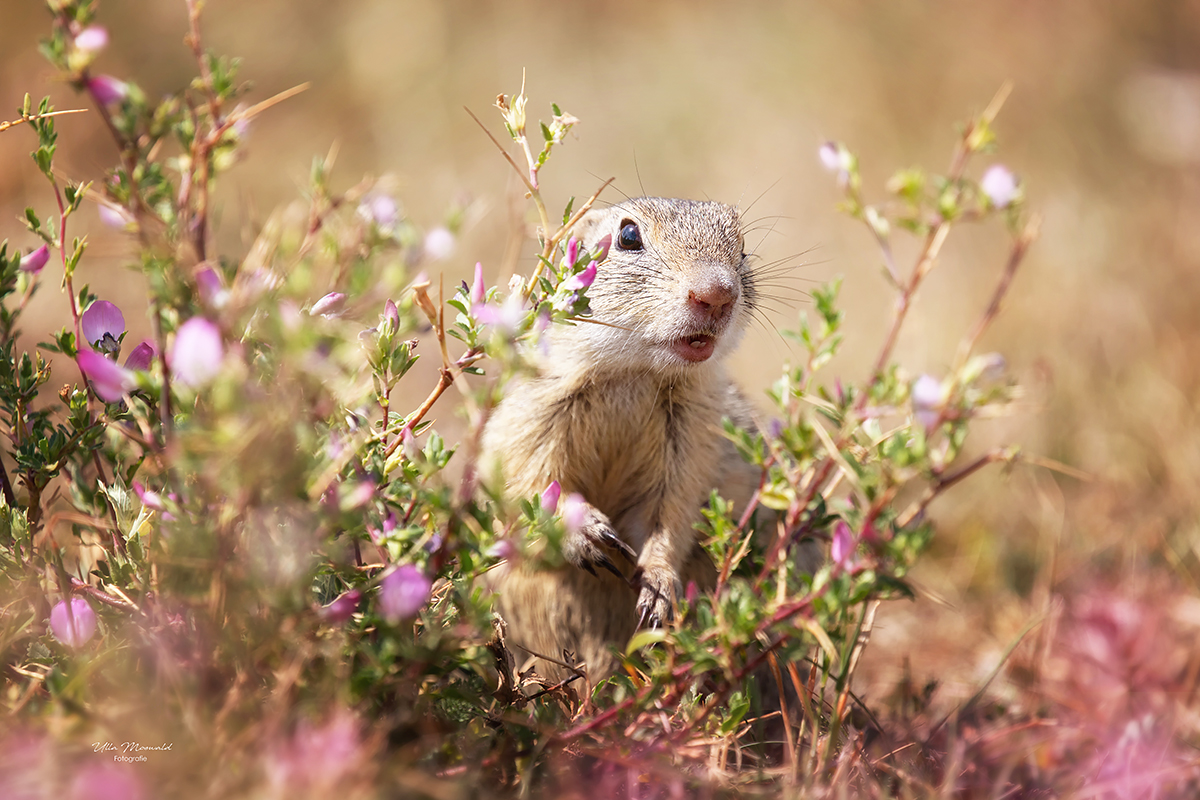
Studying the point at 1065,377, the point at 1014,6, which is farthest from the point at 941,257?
the point at 1014,6

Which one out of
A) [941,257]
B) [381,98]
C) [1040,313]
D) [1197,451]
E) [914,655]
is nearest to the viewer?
[914,655]

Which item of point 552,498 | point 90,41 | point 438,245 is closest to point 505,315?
point 438,245

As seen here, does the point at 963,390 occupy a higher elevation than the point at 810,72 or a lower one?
lower

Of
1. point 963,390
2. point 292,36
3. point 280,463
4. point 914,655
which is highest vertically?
point 292,36

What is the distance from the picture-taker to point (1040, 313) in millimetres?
6734

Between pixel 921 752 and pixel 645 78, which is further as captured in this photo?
pixel 645 78

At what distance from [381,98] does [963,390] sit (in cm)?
814

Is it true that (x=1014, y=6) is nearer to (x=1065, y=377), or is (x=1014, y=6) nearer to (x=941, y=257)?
(x=941, y=257)

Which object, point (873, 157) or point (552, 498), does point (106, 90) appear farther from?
point (873, 157)

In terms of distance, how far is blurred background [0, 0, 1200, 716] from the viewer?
5258 mm

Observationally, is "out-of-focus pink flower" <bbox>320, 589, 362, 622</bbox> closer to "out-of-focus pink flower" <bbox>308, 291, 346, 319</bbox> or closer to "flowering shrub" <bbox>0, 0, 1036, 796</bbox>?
"flowering shrub" <bbox>0, 0, 1036, 796</bbox>

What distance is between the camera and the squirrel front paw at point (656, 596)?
10.2ft

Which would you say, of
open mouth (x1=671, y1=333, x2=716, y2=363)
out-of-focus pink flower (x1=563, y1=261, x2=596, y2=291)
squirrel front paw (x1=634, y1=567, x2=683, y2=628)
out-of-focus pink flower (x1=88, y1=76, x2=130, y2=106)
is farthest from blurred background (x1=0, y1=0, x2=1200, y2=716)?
out-of-focus pink flower (x1=88, y1=76, x2=130, y2=106)

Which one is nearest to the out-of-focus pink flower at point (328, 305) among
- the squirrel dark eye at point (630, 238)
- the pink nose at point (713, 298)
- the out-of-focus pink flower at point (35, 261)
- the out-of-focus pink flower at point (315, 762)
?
the out-of-focus pink flower at point (35, 261)
